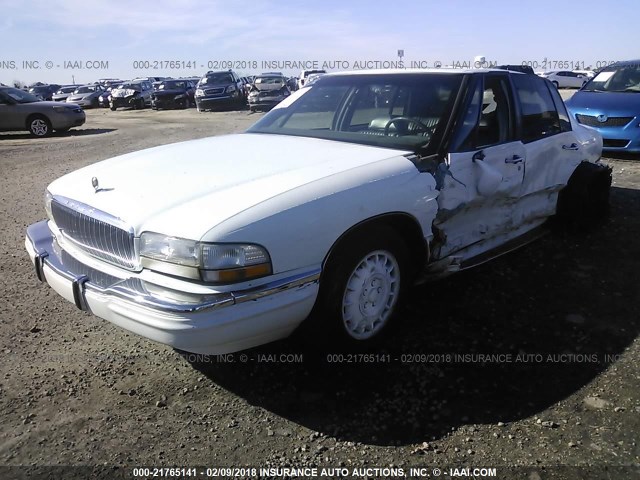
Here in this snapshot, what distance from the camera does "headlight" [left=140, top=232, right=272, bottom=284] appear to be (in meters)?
2.35

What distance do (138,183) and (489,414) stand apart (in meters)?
2.22

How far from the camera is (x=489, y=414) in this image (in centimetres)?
257

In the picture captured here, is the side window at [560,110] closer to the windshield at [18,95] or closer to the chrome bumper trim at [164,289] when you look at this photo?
the chrome bumper trim at [164,289]

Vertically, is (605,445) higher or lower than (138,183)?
lower

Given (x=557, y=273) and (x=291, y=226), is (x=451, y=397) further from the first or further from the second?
(x=557, y=273)

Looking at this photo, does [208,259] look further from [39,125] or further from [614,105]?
[39,125]

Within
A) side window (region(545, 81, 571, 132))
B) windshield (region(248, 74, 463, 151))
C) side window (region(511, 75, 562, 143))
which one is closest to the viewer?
windshield (region(248, 74, 463, 151))

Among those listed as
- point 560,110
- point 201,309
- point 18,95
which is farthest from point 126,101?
point 201,309

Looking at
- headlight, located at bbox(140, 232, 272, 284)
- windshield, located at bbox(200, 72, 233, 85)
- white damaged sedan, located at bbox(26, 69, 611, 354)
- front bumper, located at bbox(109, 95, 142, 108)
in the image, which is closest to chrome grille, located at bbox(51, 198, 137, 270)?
white damaged sedan, located at bbox(26, 69, 611, 354)

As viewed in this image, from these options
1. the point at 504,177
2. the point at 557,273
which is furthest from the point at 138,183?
the point at 557,273

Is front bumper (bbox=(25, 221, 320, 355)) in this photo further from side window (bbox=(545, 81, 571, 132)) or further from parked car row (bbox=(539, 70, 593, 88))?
parked car row (bbox=(539, 70, 593, 88))

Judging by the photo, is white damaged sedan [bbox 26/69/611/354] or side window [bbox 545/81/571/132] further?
side window [bbox 545/81/571/132]

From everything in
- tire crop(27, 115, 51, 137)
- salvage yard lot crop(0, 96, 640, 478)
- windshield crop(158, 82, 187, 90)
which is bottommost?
salvage yard lot crop(0, 96, 640, 478)

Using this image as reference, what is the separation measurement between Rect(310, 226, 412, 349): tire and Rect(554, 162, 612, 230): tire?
236cm
